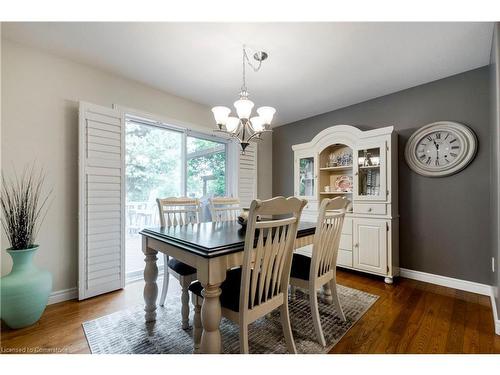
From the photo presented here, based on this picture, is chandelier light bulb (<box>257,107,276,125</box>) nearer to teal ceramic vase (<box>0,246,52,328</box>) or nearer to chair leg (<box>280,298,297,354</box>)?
chair leg (<box>280,298,297,354</box>)

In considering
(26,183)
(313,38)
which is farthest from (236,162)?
(26,183)

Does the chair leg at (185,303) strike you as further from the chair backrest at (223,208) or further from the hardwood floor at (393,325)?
the chair backrest at (223,208)

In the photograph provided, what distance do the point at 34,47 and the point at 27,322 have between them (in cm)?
233

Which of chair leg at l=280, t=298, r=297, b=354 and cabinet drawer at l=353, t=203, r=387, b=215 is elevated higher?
cabinet drawer at l=353, t=203, r=387, b=215

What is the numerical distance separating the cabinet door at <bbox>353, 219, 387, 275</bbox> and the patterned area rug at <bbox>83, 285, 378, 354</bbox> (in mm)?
729

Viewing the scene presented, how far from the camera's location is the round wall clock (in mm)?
2441

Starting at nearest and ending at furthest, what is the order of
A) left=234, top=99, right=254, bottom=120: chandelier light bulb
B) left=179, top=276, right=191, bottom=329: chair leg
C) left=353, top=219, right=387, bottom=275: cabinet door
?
left=179, top=276, right=191, bottom=329: chair leg
left=234, top=99, right=254, bottom=120: chandelier light bulb
left=353, top=219, right=387, bottom=275: cabinet door

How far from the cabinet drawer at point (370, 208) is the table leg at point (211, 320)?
2.31 metres

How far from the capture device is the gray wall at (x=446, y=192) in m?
2.38

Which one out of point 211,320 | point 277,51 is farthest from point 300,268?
point 277,51

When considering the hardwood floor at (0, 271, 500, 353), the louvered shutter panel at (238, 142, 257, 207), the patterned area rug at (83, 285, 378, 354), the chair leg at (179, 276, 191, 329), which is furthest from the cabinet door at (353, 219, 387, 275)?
the chair leg at (179, 276, 191, 329)

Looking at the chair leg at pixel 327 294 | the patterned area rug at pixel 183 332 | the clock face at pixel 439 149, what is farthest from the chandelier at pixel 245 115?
the clock face at pixel 439 149

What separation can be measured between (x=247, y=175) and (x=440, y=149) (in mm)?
2542

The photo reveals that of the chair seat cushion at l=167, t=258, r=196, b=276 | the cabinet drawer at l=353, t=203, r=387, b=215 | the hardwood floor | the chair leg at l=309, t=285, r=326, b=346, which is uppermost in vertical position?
the cabinet drawer at l=353, t=203, r=387, b=215
